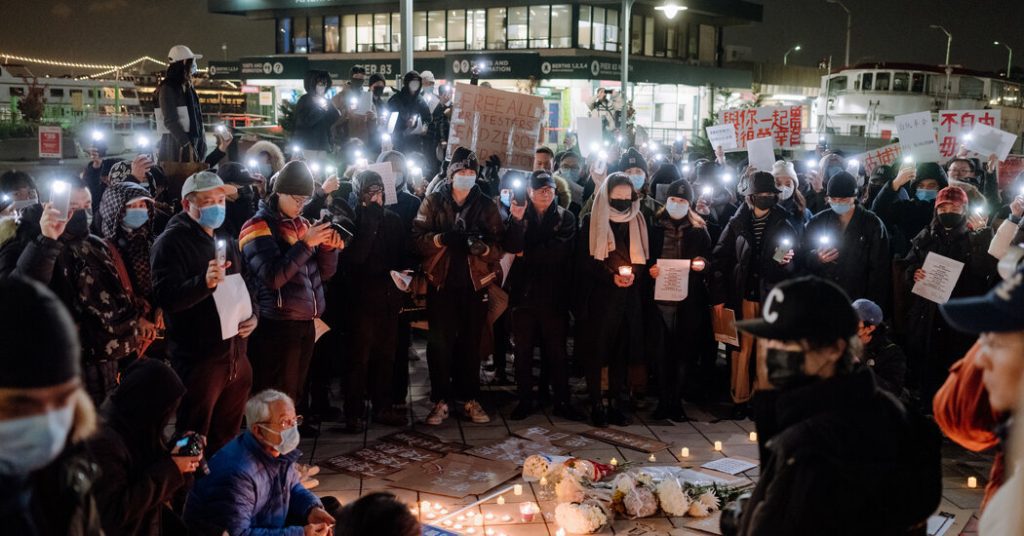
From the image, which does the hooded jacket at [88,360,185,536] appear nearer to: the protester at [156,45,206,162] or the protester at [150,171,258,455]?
the protester at [150,171,258,455]

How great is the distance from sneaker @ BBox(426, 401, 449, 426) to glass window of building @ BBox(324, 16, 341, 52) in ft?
165

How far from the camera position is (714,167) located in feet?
38.6

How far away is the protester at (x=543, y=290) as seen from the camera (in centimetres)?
883

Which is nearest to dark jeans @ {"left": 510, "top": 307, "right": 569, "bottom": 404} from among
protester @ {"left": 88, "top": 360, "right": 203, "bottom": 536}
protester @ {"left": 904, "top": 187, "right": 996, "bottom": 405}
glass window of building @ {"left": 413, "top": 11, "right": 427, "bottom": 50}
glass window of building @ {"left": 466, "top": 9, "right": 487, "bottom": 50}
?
protester @ {"left": 904, "top": 187, "right": 996, "bottom": 405}

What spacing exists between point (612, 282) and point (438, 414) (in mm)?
2074

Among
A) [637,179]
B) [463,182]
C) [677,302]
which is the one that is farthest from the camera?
[637,179]

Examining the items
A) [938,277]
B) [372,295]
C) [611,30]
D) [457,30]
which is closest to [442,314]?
[372,295]

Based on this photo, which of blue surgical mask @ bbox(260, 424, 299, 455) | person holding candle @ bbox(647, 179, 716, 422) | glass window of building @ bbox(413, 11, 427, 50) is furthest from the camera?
glass window of building @ bbox(413, 11, 427, 50)

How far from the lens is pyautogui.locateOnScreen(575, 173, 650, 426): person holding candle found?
8.71m

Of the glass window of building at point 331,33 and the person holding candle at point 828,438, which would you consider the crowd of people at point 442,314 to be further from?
the glass window of building at point 331,33

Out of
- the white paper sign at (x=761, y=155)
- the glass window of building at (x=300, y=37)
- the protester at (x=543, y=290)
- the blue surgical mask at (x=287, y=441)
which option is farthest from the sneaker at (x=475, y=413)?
the glass window of building at (x=300, y=37)

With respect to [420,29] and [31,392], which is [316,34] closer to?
[420,29]

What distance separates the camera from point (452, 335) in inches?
349

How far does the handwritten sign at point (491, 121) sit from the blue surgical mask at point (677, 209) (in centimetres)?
220
